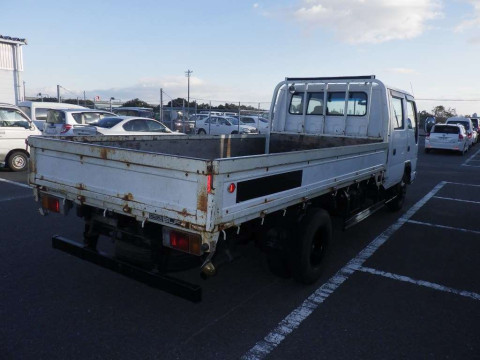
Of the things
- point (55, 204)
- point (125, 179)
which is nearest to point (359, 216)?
point (125, 179)

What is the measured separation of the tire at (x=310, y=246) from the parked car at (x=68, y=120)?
10096 mm

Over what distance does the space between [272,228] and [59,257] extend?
271 centimetres

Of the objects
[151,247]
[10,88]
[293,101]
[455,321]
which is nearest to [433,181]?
[293,101]

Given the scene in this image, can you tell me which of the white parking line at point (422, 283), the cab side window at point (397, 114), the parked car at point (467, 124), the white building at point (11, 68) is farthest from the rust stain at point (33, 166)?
the white building at point (11, 68)

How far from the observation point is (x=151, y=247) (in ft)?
10.6

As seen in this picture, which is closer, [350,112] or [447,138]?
[350,112]

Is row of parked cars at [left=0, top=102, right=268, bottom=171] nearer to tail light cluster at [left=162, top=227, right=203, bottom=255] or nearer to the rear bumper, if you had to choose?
tail light cluster at [left=162, top=227, right=203, bottom=255]

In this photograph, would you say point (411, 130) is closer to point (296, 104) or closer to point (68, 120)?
point (296, 104)

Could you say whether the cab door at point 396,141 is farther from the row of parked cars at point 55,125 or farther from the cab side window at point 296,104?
the row of parked cars at point 55,125

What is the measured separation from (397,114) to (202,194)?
495 centimetres

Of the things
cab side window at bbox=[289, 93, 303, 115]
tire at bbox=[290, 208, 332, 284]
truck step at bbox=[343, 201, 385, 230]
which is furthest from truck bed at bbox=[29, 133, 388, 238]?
cab side window at bbox=[289, 93, 303, 115]

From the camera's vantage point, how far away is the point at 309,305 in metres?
3.70

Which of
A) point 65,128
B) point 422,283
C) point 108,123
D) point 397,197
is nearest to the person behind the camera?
point 422,283

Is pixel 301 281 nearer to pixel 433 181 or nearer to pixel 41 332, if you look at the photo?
pixel 41 332
